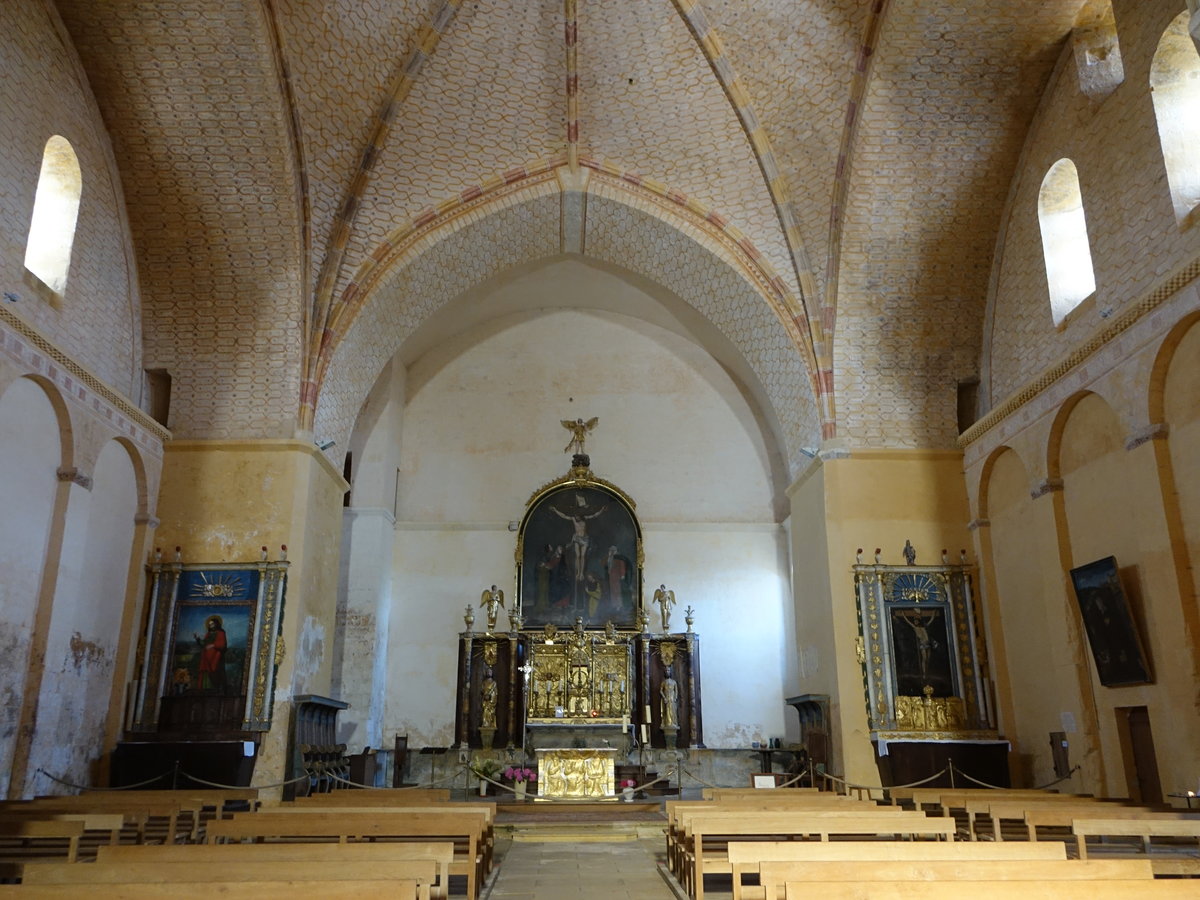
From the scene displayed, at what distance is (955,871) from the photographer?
5090 mm

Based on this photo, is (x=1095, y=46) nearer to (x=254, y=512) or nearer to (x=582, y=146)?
(x=582, y=146)

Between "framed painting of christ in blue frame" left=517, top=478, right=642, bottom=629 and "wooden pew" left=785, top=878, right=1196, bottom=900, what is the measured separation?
14.9 metres

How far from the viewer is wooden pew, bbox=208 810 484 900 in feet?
24.1

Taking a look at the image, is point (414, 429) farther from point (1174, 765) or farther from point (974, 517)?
point (1174, 765)

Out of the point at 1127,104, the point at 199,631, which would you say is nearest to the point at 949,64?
the point at 1127,104

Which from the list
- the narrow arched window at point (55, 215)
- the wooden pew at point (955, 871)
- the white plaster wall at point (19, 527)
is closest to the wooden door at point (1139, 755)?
the wooden pew at point (955, 871)

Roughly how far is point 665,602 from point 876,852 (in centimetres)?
1347

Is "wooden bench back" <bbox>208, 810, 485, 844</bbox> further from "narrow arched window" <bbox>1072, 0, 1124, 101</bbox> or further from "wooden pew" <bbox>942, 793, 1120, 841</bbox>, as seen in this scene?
"narrow arched window" <bbox>1072, 0, 1124, 101</bbox>

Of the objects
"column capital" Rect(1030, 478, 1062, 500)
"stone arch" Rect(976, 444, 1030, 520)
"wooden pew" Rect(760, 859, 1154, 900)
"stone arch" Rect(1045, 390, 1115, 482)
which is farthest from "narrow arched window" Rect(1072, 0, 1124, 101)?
"wooden pew" Rect(760, 859, 1154, 900)

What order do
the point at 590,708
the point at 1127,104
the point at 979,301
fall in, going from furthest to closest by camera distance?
1. the point at 590,708
2. the point at 979,301
3. the point at 1127,104

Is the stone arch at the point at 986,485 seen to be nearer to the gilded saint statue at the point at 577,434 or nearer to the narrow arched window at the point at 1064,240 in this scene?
the narrow arched window at the point at 1064,240

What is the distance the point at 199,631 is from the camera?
14.6m

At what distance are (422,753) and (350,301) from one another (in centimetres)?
859

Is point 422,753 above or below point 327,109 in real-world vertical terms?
below
